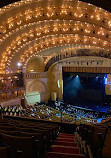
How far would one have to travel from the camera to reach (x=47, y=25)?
744 inches

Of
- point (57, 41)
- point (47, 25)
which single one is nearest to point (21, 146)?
point (47, 25)

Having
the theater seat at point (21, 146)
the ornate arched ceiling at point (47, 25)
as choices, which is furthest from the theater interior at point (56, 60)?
the theater seat at point (21, 146)

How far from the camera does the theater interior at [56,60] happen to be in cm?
1479

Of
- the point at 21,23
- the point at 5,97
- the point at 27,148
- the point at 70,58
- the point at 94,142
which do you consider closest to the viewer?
the point at 27,148

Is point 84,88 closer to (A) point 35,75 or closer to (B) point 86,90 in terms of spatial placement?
(B) point 86,90

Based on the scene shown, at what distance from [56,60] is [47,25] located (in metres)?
9.82

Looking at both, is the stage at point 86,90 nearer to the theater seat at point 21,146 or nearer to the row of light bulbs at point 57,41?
the row of light bulbs at point 57,41

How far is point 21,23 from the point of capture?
16547 millimetres

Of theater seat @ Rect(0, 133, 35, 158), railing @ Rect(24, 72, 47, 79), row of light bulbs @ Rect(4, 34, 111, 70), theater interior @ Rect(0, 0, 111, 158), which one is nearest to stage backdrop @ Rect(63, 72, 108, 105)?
theater interior @ Rect(0, 0, 111, 158)

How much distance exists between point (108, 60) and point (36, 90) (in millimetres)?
13248

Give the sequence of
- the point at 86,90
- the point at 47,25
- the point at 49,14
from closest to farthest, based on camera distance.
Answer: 1. the point at 49,14
2. the point at 47,25
3. the point at 86,90

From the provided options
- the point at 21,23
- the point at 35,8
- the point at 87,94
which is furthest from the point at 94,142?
the point at 87,94

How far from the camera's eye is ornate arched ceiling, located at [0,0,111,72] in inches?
550

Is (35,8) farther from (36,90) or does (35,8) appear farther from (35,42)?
(36,90)
